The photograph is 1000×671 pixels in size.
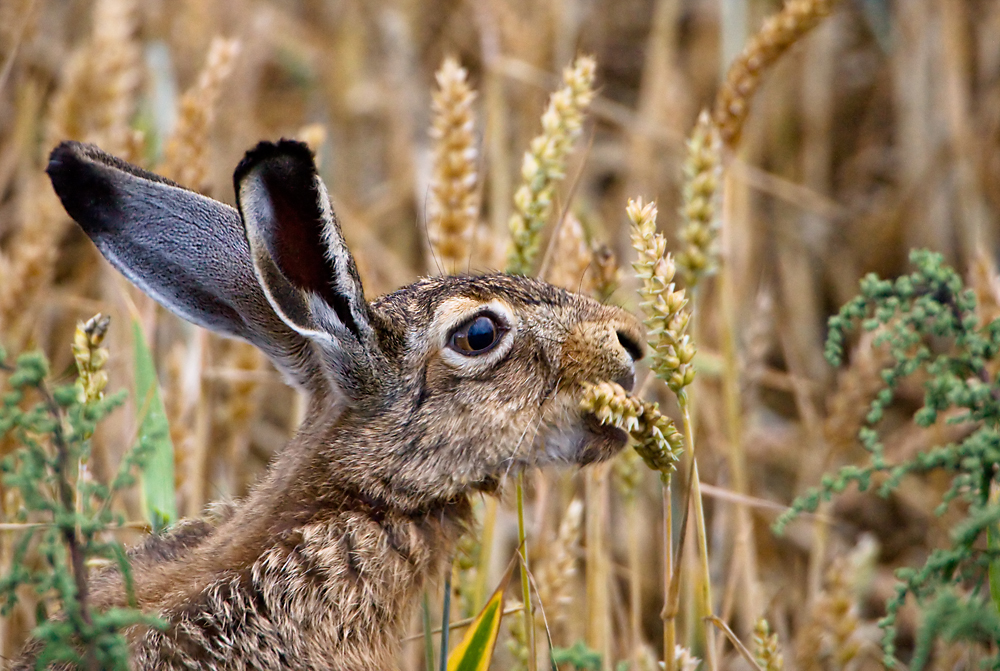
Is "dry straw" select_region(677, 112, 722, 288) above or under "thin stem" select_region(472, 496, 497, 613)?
above

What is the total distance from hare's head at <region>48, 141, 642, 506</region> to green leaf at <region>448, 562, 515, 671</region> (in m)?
0.32

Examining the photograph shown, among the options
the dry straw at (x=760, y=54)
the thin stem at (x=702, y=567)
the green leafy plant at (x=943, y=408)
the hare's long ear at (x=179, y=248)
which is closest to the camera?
the green leafy plant at (x=943, y=408)

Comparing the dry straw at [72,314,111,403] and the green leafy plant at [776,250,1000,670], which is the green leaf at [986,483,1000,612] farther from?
the dry straw at [72,314,111,403]

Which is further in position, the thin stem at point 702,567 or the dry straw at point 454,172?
the dry straw at point 454,172

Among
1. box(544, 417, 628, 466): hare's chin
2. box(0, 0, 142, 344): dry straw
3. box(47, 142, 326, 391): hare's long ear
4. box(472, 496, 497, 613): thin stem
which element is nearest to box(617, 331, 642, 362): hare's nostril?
box(544, 417, 628, 466): hare's chin

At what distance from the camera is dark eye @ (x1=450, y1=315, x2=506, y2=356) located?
2.46 meters

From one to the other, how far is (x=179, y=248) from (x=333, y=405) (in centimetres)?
49

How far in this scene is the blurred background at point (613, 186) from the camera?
309 centimetres

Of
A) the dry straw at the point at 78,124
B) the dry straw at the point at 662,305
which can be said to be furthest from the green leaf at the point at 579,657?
the dry straw at the point at 78,124

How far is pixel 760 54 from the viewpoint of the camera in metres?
2.78

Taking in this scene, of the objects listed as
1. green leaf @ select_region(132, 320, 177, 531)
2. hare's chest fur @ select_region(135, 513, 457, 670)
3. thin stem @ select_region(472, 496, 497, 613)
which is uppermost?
green leaf @ select_region(132, 320, 177, 531)

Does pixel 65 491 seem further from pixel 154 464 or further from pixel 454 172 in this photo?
pixel 454 172

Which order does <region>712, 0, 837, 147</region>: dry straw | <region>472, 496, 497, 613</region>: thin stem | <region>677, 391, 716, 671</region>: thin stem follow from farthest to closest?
<region>712, 0, 837, 147</region>: dry straw, <region>472, 496, 497, 613</region>: thin stem, <region>677, 391, 716, 671</region>: thin stem

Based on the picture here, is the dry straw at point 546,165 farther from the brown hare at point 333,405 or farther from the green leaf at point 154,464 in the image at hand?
the green leaf at point 154,464
